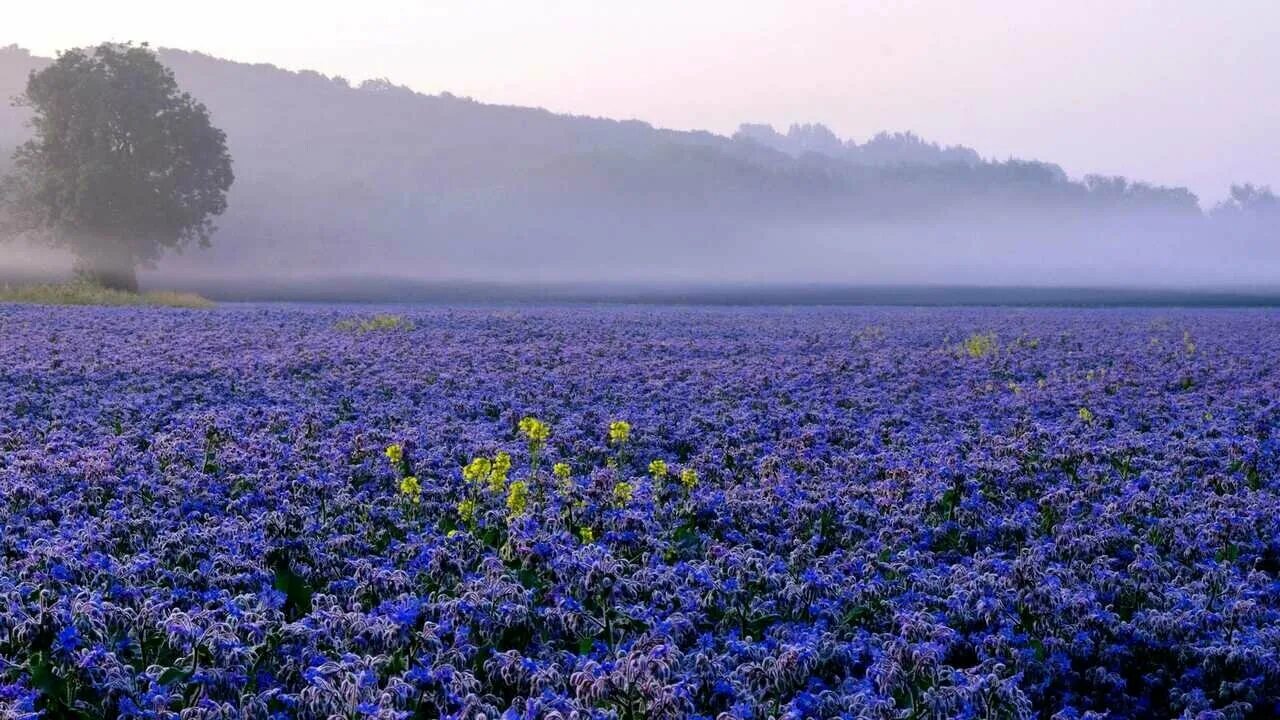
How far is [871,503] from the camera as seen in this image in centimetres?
747

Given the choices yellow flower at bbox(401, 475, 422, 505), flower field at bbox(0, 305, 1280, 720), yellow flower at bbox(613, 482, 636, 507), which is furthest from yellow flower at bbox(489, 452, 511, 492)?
yellow flower at bbox(613, 482, 636, 507)

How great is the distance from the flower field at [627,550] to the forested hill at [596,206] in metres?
72.4

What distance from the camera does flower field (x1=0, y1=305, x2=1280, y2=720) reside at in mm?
4203

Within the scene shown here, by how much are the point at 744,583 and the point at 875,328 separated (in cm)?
2090

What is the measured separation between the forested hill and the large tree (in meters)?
30.1

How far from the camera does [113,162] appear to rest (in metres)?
47.4

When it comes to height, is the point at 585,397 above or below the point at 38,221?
below

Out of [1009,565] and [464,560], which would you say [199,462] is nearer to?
[464,560]

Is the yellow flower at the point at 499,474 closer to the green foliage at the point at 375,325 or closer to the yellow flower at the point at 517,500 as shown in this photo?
the yellow flower at the point at 517,500

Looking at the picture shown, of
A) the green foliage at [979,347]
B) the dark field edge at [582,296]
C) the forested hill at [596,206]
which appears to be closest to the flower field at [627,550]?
the green foliage at [979,347]

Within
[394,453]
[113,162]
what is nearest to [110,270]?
[113,162]

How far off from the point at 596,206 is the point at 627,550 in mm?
114739

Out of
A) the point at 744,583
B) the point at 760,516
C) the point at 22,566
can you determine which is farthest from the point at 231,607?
the point at 760,516

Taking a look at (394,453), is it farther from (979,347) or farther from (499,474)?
(979,347)
